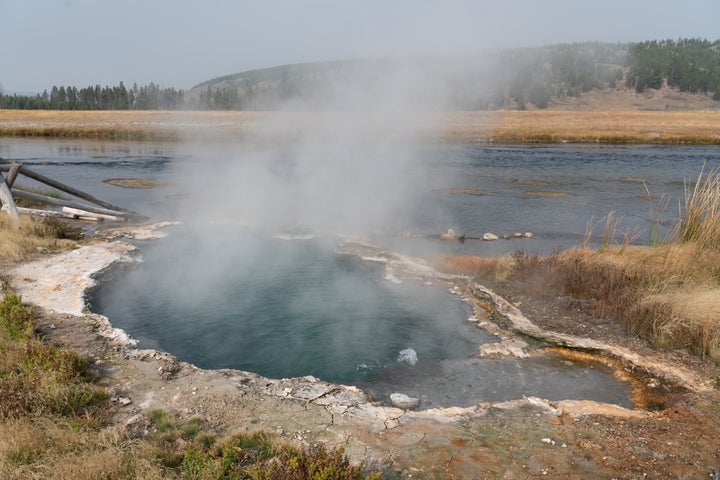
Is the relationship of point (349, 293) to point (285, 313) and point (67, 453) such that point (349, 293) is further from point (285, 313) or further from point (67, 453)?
point (67, 453)

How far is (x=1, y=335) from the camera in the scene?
5402mm

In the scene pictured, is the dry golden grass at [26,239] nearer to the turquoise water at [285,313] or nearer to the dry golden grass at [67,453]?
the turquoise water at [285,313]

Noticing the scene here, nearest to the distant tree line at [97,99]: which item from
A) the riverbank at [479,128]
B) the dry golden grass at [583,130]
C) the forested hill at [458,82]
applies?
the forested hill at [458,82]

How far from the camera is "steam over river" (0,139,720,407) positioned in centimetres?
562

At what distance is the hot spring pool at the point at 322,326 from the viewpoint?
5426mm

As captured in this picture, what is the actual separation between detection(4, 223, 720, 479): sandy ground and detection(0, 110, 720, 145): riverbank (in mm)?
27821

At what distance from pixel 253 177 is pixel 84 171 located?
1048cm

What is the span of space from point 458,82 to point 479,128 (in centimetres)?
3808

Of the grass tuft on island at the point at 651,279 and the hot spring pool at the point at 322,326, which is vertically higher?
the grass tuft on island at the point at 651,279

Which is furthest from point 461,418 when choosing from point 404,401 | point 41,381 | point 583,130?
point 583,130

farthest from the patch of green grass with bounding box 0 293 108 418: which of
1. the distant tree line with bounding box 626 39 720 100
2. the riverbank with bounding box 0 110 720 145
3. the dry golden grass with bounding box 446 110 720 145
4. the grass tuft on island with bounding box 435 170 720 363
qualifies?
the distant tree line with bounding box 626 39 720 100

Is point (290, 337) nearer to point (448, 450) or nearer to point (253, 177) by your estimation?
point (448, 450)

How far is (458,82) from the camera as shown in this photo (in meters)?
8.85

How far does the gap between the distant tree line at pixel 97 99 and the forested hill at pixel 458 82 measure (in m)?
0.18
